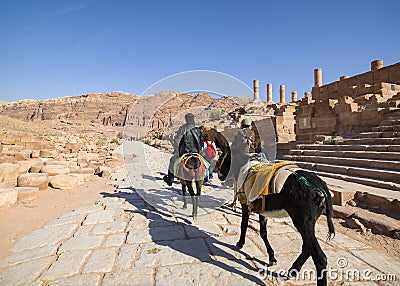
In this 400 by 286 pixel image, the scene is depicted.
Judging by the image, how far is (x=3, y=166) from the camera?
8.20 m

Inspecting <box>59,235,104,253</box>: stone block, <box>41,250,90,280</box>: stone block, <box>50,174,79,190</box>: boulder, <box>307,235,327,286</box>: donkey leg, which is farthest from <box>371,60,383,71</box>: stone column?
<box>41,250,90,280</box>: stone block

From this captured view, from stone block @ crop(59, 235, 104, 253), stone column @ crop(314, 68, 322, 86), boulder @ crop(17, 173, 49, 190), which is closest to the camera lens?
stone block @ crop(59, 235, 104, 253)

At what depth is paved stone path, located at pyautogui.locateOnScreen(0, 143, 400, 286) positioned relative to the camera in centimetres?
271

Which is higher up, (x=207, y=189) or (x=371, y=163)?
(x=371, y=163)

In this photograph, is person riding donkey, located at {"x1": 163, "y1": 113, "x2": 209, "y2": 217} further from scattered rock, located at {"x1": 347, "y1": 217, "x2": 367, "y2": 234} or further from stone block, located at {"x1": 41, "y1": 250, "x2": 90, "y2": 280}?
scattered rock, located at {"x1": 347, "y1": 217, "x2": 367, "y2": 234}

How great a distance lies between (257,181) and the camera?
2.88 m

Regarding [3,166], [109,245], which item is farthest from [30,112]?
[109,245]

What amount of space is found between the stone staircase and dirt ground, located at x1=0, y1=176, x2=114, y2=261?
7.74 meters

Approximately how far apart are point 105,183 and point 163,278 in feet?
22.5

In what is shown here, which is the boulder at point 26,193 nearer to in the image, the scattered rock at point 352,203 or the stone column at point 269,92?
the scattered rock at point 352,203

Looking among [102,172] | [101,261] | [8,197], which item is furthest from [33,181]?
[101,261]

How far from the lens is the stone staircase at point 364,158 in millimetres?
6496

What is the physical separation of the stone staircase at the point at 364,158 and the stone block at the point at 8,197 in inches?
364

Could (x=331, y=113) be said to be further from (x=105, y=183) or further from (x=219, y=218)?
(x=105, y=183)
